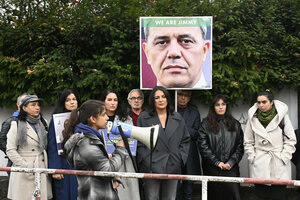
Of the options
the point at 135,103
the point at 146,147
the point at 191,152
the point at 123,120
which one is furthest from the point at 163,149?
the point at 191,152

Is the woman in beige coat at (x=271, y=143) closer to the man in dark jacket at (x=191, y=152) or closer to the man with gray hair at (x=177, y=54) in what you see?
the man in dark jacket at (x=191, y=152)

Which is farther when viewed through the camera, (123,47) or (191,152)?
(123,47)

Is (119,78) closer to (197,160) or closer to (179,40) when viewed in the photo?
(179,40)

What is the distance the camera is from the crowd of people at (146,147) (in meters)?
2.88

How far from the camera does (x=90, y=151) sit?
271 centimetres

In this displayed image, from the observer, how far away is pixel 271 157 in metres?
4.63

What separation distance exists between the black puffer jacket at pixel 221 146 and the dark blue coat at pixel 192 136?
0.28 m

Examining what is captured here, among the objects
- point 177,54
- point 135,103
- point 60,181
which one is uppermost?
point 177,54

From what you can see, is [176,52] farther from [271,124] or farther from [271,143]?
[271,143]

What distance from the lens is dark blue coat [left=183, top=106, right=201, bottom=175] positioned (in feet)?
16.2

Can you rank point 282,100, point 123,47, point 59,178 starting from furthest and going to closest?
point 282,100, point 123,47, point 59,178

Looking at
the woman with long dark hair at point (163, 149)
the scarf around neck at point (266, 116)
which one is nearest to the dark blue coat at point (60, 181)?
the woman with long dark hair at point (163, 149)

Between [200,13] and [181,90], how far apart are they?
1.56 meters

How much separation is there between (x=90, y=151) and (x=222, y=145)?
2413 mm
